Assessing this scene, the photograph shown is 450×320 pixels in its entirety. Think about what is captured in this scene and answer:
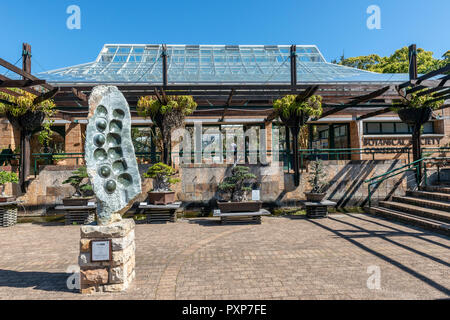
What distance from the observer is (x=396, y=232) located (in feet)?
20.7

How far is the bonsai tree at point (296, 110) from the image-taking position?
8.95 metres

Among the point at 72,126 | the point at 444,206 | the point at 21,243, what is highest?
the point at 72,126

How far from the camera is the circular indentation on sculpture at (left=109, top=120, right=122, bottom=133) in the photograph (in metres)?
3.80

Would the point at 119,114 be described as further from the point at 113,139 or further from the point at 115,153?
the point at 115,153

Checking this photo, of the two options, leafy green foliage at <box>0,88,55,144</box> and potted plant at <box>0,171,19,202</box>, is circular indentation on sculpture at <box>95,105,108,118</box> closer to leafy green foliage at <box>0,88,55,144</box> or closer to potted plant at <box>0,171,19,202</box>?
potted plant at <box>0,171,19,202</box>

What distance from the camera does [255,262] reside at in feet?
14.8

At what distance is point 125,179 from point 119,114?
3.09ft

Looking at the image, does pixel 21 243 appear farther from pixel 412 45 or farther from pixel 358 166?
pixel 412 45

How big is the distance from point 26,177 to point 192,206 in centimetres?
553

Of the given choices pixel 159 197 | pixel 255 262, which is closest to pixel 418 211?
pixel 255 262

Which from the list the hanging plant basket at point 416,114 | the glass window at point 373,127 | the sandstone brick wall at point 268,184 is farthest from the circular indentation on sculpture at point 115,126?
the glass window at point 373,127
